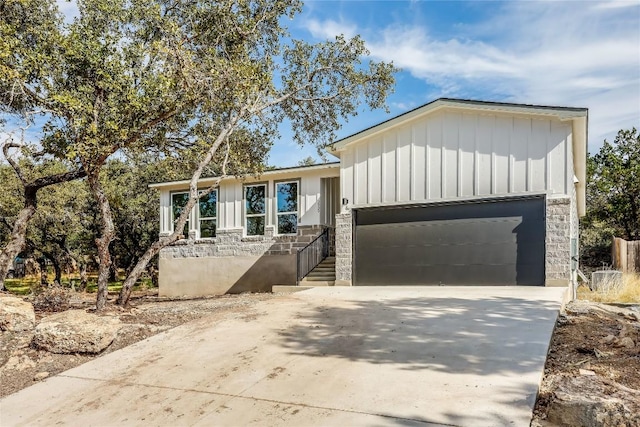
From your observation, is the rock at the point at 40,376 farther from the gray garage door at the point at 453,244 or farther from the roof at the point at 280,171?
the roof at the point at 280,171

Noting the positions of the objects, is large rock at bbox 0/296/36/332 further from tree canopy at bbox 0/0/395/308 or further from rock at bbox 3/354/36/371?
tree canopy at bbox 0/0/395/308

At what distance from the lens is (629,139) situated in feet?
70.2

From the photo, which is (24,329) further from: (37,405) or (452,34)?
(452,34)

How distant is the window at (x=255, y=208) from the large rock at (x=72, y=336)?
9.18m

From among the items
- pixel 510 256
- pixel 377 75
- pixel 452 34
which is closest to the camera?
pixel 510 256

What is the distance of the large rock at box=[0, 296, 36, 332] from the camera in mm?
6688

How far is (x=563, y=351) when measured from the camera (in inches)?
199

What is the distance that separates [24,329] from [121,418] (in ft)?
12.3

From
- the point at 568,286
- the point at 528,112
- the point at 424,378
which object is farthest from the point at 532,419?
the point at 528,112

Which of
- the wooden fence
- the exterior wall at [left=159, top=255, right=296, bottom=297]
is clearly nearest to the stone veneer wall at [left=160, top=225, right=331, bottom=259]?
the exterior wall at [left=159, top=255, right=296, bottom=297]

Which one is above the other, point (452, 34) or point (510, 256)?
point (452, 34)

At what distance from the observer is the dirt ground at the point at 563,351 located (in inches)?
153

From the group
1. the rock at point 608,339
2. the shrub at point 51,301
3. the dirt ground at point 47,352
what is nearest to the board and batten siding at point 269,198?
the dirt ground at point 47,352

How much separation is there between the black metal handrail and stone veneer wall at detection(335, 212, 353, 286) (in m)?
1.26
